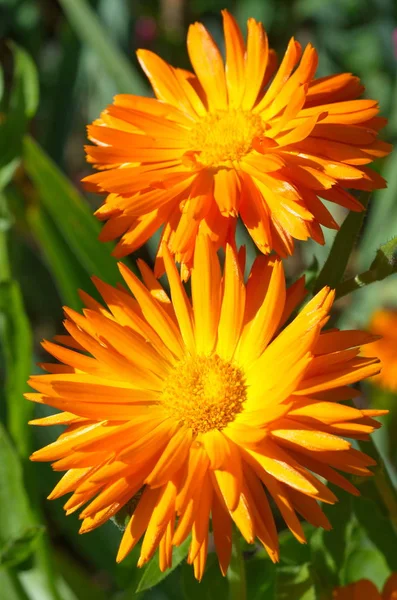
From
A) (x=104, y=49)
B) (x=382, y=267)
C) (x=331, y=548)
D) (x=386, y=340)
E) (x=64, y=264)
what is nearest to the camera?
(x=382, y=267)

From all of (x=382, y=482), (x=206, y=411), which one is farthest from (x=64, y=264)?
(x=382, y=482)

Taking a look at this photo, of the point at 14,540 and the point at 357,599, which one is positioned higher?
the point at 14,540

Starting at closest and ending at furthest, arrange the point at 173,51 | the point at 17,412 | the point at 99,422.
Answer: the point at 99,422 → the point at 17,412 → the point at 173,51

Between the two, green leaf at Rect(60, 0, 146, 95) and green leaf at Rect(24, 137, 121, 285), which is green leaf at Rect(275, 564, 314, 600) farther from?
green leaf at Rect(60, 0, 146, 95)

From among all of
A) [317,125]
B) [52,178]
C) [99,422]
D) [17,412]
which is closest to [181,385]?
[99,422]

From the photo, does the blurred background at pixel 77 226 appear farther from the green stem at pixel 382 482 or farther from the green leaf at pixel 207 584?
the green stem at pixel 382 482

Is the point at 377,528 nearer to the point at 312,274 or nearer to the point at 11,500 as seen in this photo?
the point at 312,274

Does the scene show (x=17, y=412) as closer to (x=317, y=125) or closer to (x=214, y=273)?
(x=214, y=273)
